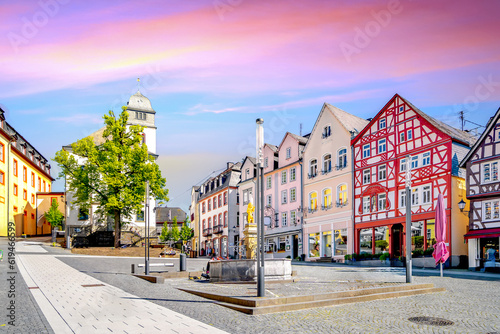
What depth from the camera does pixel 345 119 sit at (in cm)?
4441

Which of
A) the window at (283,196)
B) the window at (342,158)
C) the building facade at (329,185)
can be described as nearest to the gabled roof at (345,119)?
the building facade at (329,185)

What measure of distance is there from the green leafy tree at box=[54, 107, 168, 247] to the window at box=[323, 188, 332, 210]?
14.4 metres

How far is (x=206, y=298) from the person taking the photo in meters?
13.8

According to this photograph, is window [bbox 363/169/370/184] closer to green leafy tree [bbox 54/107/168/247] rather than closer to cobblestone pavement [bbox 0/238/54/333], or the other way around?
green leafy tree [bbox 54/107/168/247]

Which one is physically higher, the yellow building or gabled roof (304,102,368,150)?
gabled roof (304,102,368,150)

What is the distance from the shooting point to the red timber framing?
1335 inches

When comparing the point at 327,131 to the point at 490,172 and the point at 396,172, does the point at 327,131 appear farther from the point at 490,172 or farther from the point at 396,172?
the point at 490,172

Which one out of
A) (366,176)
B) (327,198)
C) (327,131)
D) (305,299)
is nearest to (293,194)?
(327,198)

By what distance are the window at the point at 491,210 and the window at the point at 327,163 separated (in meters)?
15.6

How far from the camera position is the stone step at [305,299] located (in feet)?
37.3

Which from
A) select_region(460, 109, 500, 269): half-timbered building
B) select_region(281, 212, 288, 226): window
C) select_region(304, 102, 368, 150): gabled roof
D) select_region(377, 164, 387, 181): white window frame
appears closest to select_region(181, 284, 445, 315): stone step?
select_region(460, 109, 500, 269): half-timbered building

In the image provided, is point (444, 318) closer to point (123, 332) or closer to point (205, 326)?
point (205, 326)

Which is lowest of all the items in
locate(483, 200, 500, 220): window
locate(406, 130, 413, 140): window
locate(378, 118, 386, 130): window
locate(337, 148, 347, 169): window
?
locate(483, 200, 500, 220): window

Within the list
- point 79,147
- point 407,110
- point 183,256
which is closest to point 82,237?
point 79,147
